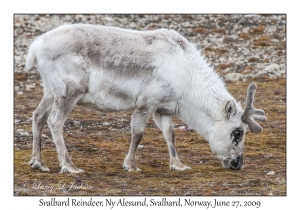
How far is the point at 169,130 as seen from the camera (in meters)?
12.0

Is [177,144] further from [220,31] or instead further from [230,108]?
[220,31]

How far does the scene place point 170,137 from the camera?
1196cm

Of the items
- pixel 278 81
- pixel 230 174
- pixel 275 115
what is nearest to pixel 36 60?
pixel 230 174

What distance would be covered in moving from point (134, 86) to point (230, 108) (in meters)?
2.01

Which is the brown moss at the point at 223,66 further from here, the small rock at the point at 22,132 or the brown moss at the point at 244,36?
the small rock at the point at 22,132

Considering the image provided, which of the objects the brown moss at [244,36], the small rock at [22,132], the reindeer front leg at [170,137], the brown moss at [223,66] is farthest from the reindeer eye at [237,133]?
the brown moss at [244,36]

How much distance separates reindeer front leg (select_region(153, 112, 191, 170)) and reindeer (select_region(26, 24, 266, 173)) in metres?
0.02

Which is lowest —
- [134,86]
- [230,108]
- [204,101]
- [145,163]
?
[145,163]

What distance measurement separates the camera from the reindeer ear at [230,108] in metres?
11.6

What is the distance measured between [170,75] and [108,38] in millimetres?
1465

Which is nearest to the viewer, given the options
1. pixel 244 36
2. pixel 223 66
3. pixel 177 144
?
pixel 177 144

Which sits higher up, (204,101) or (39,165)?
(204,101)

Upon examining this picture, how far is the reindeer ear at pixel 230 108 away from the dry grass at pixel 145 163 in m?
1.16

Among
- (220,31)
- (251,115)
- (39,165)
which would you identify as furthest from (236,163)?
(220,31)
